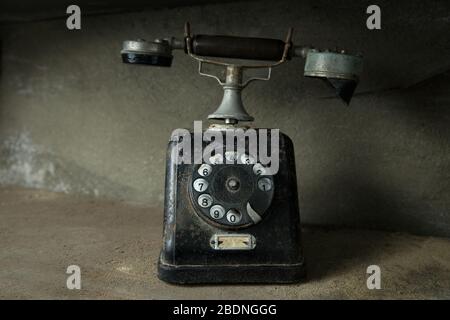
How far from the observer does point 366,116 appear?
63.5 inches

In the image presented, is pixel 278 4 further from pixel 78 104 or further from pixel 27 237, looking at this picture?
pixel 27 237

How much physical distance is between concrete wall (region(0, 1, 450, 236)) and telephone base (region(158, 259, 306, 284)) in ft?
2.09

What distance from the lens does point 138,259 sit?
126 centimetres

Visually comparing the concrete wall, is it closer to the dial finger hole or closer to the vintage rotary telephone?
the vintage rotary telephone

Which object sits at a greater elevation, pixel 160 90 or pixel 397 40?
pixel 397 40

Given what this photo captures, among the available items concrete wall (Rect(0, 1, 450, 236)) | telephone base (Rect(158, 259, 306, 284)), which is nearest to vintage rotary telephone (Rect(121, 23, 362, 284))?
telephone base (Rect(158, 259, 306, 284))

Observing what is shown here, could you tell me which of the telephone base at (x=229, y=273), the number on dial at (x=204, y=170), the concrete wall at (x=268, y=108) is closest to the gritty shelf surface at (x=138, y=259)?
the telephone base at (x=229, y=273)

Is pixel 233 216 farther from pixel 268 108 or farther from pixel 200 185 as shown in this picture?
pixel 268 108

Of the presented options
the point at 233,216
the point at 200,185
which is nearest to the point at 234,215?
the point at 233,216

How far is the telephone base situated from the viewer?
1.08 meters

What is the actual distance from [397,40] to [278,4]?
42 centimetres

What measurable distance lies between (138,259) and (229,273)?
11.5 inches
